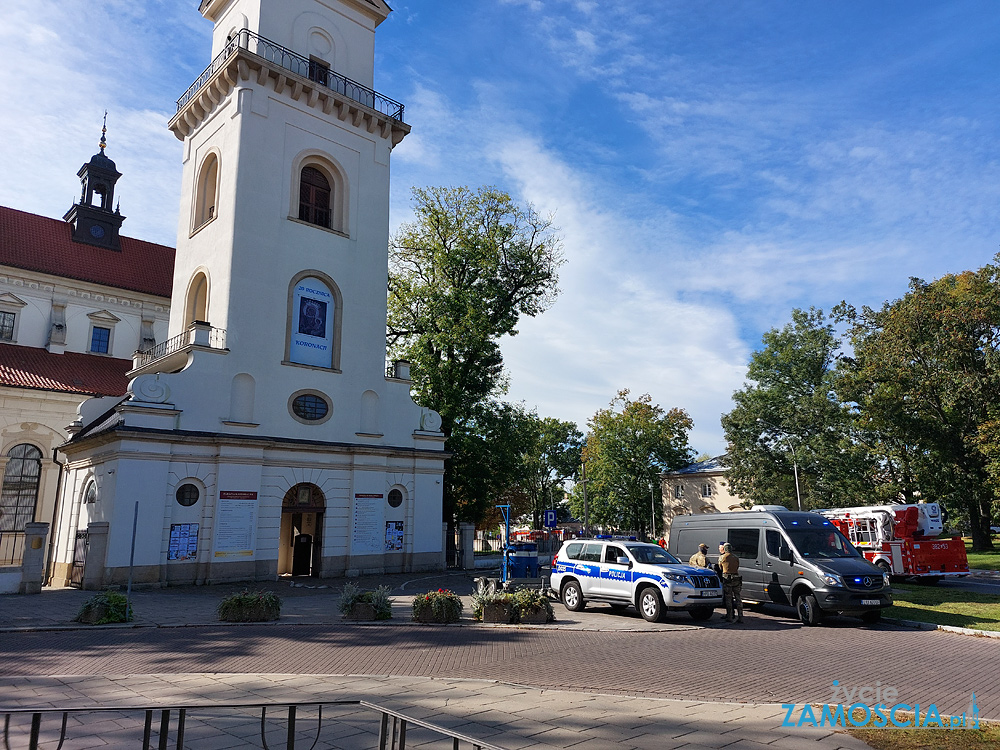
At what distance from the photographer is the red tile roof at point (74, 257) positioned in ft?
120

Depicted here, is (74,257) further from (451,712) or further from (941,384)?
(941,384)

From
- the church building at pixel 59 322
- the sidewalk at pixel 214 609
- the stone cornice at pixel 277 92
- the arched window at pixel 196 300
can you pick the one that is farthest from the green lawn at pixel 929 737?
the church building at pixel 59 322

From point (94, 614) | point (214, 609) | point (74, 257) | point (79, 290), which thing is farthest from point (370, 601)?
point (74, 257)

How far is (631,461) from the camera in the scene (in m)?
60.1

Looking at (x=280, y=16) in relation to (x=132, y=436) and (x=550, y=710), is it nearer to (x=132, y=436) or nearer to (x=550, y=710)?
(x=132, y=436)

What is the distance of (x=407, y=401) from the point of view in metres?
28.7

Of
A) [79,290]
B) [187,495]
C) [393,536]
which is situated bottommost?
[393,536]

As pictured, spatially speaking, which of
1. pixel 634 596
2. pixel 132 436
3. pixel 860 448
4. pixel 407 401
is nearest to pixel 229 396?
pixel 132 436

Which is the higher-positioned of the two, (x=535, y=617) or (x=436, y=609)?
(x=436, y=609)

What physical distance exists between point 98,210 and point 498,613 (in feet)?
130

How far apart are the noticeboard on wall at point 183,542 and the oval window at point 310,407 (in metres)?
5.55

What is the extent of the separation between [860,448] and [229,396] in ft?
126

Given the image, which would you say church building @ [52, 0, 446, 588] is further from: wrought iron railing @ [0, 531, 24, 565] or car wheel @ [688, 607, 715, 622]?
car wheel @ [688, 607, 715, 622]


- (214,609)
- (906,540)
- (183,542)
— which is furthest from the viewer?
(906,540)
